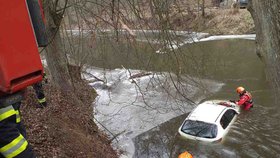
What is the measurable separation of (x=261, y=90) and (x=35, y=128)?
11.5 m

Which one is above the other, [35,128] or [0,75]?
[0,75]

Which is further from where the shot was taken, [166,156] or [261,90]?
[261,90]

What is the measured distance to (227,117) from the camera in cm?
1267

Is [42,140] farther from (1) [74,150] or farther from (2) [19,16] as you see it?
(2) [19,16]

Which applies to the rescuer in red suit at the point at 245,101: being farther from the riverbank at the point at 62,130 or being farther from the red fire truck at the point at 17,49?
the red fire truck at the point at 17,49

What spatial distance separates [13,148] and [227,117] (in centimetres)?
1052

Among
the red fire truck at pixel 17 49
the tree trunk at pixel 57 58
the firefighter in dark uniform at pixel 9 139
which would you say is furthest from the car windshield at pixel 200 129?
the red fire truck at pixel 17 49

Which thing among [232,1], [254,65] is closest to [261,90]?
[254,65]

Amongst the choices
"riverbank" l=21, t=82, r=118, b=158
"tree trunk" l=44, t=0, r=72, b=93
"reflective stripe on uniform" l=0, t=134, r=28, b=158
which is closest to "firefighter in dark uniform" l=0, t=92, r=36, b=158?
"reflective stripe on uniform" l=0, t=134, r=28, b=158

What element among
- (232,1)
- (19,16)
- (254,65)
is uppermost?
(19,16)

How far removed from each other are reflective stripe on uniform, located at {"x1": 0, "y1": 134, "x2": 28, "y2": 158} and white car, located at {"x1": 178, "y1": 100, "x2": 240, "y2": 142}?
9.16 meters

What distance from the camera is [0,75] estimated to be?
2.48 meters

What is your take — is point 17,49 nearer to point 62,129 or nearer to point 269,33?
point 269,33

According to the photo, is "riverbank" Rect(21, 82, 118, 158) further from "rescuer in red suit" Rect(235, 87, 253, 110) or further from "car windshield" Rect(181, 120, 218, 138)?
"rescuer in red suit" Rect(235, 87, 253, 110)
